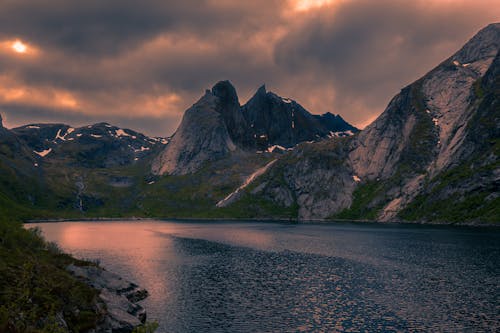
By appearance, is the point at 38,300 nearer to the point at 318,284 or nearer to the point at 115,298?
the point at 115,298

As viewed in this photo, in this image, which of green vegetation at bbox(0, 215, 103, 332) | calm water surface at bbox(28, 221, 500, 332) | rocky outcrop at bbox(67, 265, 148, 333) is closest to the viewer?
green vegetation at bbox(0, 215, 103, 332)

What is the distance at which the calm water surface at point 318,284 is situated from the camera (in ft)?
186

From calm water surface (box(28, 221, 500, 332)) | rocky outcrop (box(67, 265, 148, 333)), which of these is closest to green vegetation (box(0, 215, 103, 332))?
rocky outcrop (box(67, 265, 148, 333))

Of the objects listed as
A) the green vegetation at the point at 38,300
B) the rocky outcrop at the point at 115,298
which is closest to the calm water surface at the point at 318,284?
the rocky outcrop at the point at 115,298

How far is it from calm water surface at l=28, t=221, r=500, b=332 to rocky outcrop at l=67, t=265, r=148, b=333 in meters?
3.38

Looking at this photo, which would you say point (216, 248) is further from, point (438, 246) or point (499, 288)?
point (499, 288)

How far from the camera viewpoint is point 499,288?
73625mm

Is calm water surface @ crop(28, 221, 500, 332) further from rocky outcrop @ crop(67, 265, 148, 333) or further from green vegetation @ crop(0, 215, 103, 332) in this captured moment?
green vegetation @ crop(0, 215, 103, 332)

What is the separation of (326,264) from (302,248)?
34.6 metres

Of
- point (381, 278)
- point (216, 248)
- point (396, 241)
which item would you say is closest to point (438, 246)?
point (396, 241)

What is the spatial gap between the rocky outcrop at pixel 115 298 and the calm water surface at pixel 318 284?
133 inches

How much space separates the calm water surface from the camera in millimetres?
56719

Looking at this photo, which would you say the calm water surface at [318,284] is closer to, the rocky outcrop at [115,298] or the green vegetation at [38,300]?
the rocky outcrop at [115,298]

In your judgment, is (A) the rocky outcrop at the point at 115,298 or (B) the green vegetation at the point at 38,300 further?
(A) the rocky outcrop at the point at 115,298
